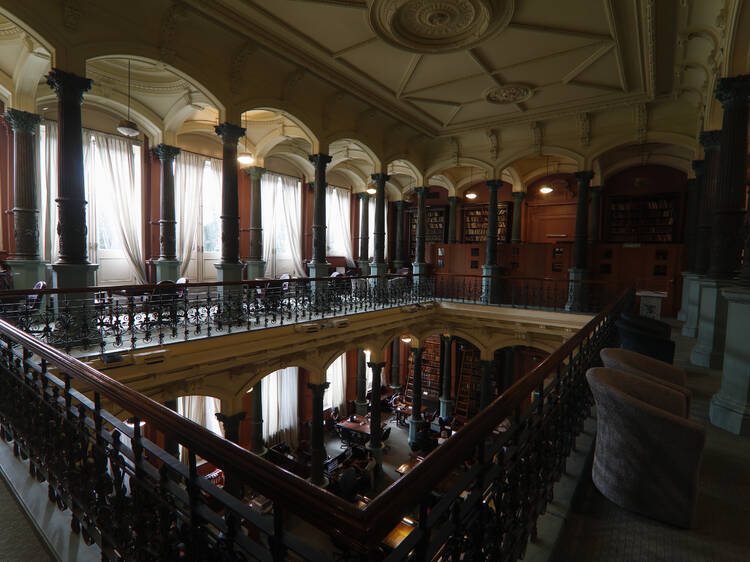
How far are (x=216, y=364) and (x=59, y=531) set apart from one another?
12.4 feet

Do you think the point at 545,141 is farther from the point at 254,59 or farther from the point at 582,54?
the point at 254,59

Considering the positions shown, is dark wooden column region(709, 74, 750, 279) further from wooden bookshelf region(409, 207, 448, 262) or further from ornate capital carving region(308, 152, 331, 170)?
wooden bookshelf region(409, 207, 448, 262)

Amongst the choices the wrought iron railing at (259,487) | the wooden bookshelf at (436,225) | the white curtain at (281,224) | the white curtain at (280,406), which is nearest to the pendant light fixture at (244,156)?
the white curtain at (281,224)

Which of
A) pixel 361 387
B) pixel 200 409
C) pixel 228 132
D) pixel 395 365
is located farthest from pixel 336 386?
pixel 228 132

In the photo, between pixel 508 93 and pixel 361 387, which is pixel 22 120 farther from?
pixel 361 387

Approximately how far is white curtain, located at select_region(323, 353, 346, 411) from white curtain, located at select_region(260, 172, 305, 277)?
11.3ft

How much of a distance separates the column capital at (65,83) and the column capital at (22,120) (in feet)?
7.41

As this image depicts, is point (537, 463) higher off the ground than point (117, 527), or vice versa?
point (537, 463)

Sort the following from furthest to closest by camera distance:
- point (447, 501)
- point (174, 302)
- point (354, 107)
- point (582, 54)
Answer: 1. point (354, 107)
2. point (582, 54)
3. point (174, 302)
4. point (447, 501)

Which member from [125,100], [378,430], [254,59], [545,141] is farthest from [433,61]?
[378,430]

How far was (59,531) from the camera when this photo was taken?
1831 millimetres

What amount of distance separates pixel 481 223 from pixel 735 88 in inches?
400

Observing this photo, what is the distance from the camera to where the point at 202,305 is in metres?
5.85


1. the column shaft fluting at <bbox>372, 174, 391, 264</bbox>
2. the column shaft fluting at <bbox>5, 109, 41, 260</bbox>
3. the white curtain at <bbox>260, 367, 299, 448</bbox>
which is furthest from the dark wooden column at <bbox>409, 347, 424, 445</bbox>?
the column shaft fluting at <bbox>5, 109, 41, 260</bbox>
